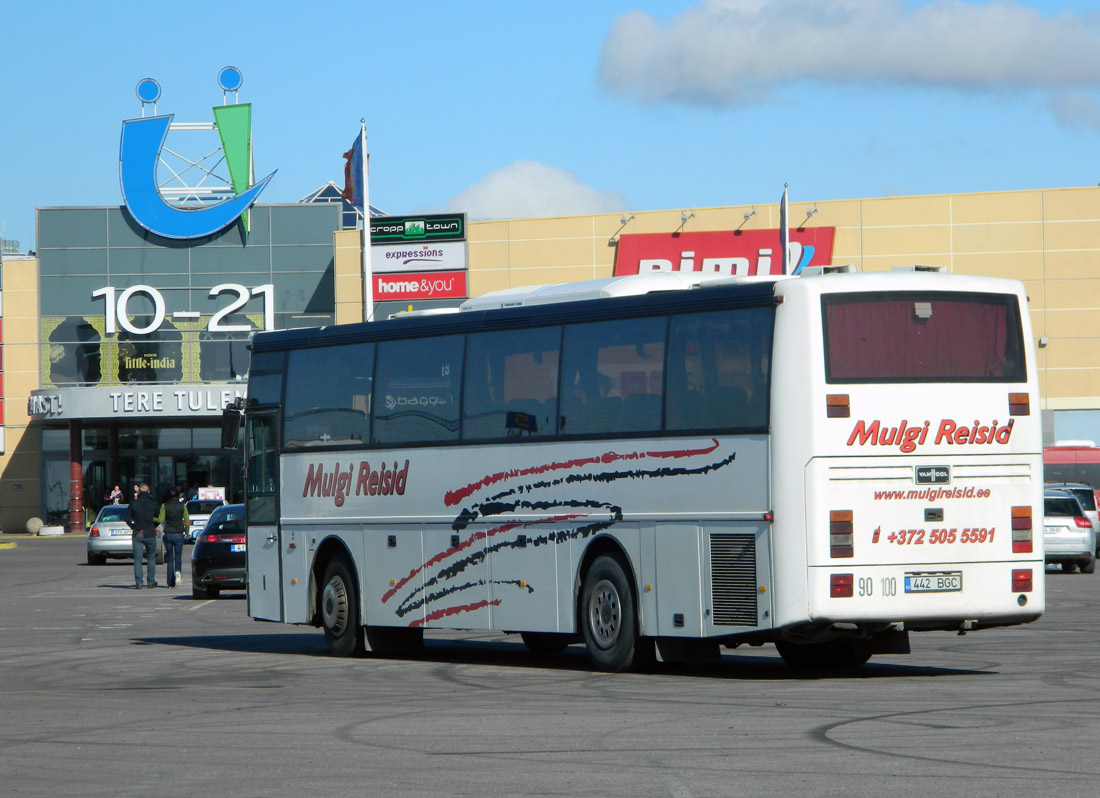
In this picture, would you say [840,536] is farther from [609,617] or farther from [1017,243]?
[1017,243]

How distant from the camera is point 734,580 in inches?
544

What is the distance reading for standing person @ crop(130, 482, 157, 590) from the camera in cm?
3238

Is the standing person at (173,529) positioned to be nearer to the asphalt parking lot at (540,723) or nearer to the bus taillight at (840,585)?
the asphalt parking lot at (540,723)

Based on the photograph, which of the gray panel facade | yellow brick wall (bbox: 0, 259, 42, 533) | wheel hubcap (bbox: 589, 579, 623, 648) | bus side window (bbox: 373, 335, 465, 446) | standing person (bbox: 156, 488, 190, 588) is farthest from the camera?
yellow brick wall (bbox: 0, 259, 42, 533)

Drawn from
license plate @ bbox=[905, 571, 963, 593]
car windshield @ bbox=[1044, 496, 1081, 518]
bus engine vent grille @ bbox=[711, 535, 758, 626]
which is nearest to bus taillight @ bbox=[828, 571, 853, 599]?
license plate @ bbox=[905, 571, 963, 593]

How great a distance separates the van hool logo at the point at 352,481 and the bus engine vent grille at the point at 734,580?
4086 mm

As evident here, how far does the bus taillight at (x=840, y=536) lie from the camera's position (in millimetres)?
13383

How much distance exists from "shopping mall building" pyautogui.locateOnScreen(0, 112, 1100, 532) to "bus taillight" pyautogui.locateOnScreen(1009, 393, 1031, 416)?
148 feet

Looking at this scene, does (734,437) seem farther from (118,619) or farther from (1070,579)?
(1070,579)

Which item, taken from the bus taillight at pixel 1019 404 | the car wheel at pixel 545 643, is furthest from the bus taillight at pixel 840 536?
the car wheel at pixel 545 643

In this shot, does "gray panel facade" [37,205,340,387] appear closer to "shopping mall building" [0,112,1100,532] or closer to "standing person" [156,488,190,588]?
"shopping mall building" [0,112,1100,532]

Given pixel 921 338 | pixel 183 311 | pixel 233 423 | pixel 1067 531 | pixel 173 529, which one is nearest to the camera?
pixel 921 338

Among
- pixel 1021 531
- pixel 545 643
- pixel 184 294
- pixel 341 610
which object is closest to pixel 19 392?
pixel 184 294

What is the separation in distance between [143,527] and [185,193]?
117 ft
